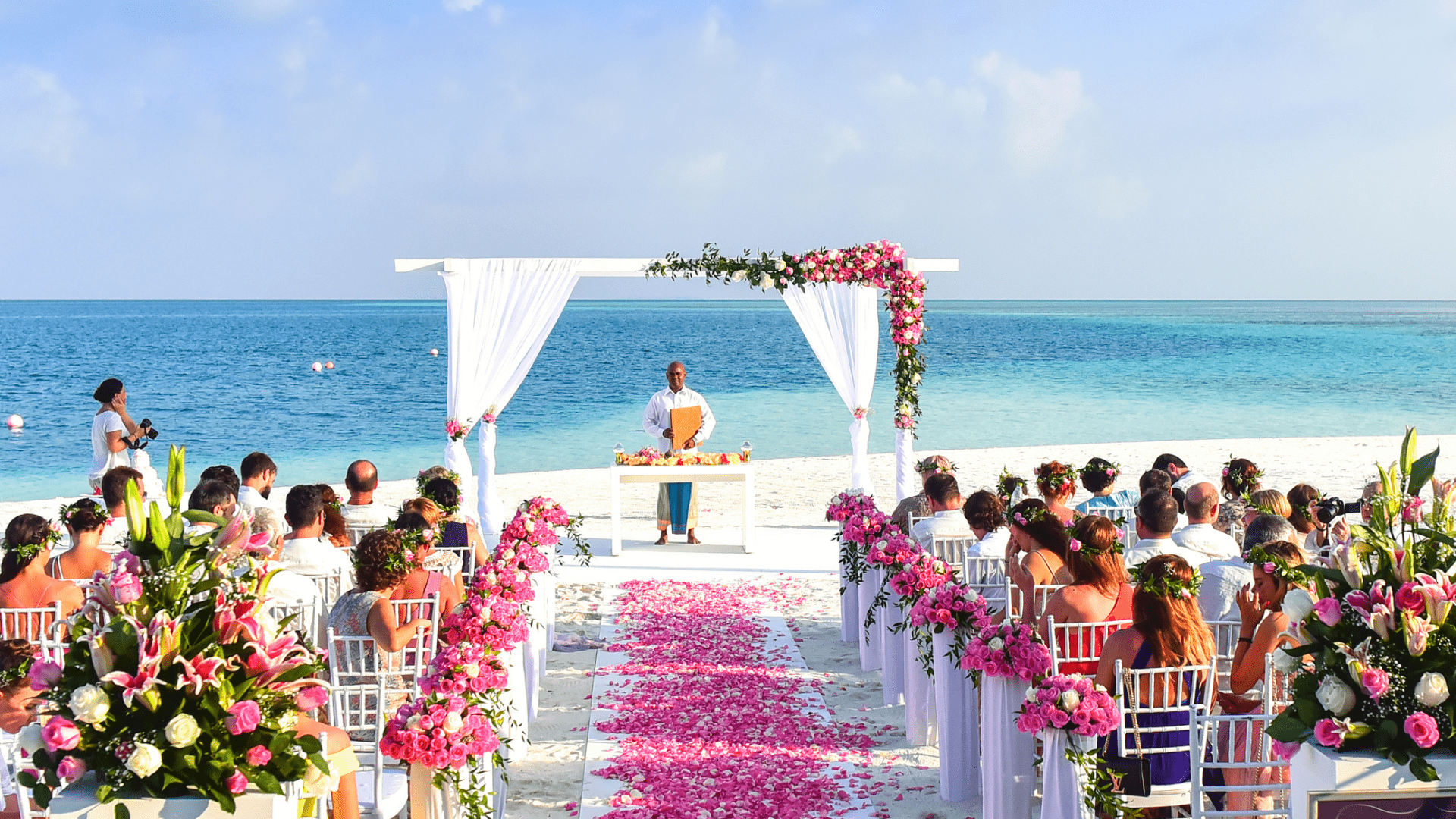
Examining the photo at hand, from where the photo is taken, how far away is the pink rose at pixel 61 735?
8.16 feet

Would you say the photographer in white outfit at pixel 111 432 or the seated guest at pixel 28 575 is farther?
the photographer in white outfit at pixel 111 432

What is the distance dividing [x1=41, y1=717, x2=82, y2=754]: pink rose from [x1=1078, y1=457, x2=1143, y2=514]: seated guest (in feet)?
19.2

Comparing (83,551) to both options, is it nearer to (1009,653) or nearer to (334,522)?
(334,522)

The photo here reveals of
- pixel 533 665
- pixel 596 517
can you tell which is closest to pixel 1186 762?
pixel 533 665

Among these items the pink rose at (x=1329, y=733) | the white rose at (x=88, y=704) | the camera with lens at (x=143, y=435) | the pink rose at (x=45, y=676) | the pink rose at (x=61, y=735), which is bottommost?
the pink rose at (x=1329, y=733)

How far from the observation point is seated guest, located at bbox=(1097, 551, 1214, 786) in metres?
4.19

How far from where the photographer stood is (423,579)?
17.3ft

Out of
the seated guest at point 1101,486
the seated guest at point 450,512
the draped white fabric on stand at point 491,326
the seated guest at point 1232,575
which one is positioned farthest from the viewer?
the draped white fabric on stand at point 491,326

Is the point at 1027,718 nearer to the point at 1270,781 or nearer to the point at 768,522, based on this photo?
the point at 1270,781

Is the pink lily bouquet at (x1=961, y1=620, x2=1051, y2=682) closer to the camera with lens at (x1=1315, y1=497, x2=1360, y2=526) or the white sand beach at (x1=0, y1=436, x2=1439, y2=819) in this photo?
the white sand beach at (x1=0, y1=436, x2=1439, y2=819)

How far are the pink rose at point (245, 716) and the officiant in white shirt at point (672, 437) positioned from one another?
865 cm

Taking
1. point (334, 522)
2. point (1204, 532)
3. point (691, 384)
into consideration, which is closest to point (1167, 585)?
point (1204, 532)

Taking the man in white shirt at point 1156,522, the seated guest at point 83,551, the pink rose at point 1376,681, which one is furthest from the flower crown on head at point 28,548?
the pink rose at point 1376,681

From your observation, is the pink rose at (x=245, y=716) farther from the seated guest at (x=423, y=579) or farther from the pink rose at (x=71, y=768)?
the seated guest at (x=423, y=579)
